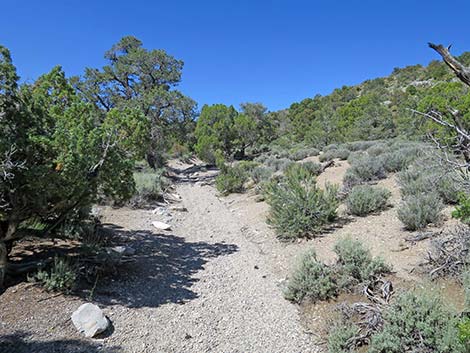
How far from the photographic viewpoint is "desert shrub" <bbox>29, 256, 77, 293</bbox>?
4.61 m

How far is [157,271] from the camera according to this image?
6.17 metres

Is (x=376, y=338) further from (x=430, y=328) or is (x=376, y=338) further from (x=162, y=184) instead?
(x=162, y=184)

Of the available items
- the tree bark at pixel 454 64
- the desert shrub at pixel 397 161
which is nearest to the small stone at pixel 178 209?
the desert shrub at pixel 397 161

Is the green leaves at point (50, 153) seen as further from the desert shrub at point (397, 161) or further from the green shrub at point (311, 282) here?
the desert shrub at point (397, 161)

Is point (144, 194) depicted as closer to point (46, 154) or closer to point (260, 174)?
point (260, 174)

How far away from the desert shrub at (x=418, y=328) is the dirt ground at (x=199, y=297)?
944 mm

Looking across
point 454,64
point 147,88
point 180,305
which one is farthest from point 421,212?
point 147,88

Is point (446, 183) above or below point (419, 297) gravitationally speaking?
above

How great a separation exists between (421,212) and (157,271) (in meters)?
5.50

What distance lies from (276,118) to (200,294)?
1950 inches

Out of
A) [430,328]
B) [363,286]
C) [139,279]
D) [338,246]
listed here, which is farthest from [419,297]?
[139,279]

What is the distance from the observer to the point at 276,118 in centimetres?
5288

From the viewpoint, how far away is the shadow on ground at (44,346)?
11.5 ft

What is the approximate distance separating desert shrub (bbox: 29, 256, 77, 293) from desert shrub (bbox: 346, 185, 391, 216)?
6679mm
